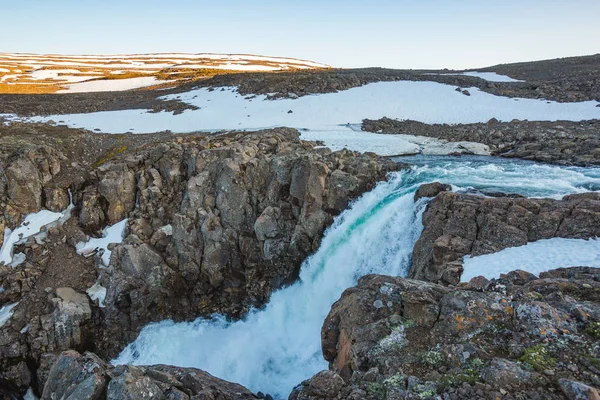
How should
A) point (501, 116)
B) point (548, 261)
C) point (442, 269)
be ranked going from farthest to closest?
point (501, 116), point (442, 269), point (548, 261)

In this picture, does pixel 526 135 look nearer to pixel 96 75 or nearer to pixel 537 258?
pixel 537 258

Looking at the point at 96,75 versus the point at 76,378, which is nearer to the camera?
the point at 76,378

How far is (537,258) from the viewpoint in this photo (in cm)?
1280

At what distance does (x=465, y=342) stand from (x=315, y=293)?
37.3 ft

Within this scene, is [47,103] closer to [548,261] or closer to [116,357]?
[116,357]

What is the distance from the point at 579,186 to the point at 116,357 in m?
26.1

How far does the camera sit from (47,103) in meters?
47.0

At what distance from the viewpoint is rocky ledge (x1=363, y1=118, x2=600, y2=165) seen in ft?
77.1

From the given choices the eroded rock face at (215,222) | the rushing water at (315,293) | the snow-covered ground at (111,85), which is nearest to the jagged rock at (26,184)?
the eroded rock face at (215,222)

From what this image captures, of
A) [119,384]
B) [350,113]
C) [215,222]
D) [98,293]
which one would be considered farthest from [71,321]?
[350,113]

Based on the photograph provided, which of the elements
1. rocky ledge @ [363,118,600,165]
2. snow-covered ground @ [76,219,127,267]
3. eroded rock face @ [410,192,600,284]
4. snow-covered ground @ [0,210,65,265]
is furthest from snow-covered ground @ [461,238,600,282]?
snow-covered ground @ [0,210,65,265]

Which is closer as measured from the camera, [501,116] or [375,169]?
[375,169]

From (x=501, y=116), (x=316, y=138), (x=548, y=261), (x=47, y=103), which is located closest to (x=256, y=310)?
(x=548, y=261)

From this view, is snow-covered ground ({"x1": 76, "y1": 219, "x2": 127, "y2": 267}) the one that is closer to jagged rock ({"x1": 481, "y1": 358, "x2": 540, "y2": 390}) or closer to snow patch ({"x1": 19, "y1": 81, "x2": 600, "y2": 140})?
snow patch ({"x1": 19, "y1": 81, "x2": 600, "y2": 140})
